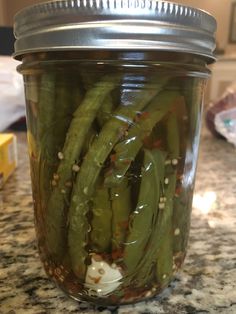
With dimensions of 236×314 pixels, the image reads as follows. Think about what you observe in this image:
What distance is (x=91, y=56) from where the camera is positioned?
0.23 m

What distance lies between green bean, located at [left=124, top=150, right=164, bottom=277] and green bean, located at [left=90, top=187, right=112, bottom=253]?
17 millimetres

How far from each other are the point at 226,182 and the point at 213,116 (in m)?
0.40

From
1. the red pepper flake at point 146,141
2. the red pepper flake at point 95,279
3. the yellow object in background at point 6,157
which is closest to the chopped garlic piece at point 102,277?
the red pepper flake at point 95,279

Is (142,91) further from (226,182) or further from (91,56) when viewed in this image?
(226,182)

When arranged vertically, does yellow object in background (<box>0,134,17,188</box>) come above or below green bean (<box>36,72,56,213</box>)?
below

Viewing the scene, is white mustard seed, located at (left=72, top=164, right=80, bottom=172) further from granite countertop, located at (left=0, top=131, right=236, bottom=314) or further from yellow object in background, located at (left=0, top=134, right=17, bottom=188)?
yellow object in background, located at (left=0, top=134, right=17, bottom=188)

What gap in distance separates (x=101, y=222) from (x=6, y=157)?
15.5 inches

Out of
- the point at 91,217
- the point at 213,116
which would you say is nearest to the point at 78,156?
the point at 91,217

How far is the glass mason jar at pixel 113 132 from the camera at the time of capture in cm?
23

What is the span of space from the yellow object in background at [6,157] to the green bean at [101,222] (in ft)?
1.14

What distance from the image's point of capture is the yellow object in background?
0.56 meters

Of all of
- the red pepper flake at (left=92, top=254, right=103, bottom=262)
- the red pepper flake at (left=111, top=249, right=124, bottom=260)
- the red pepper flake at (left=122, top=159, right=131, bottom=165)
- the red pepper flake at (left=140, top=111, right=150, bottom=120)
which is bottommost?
the red pepper flake at (left=92, top=254, right=103, bottom=262)

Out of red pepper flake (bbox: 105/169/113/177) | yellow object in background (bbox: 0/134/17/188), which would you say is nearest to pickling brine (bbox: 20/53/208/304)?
red pepper flake (bbox: 105/169/113/177)

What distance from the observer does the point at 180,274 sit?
0.32 m
